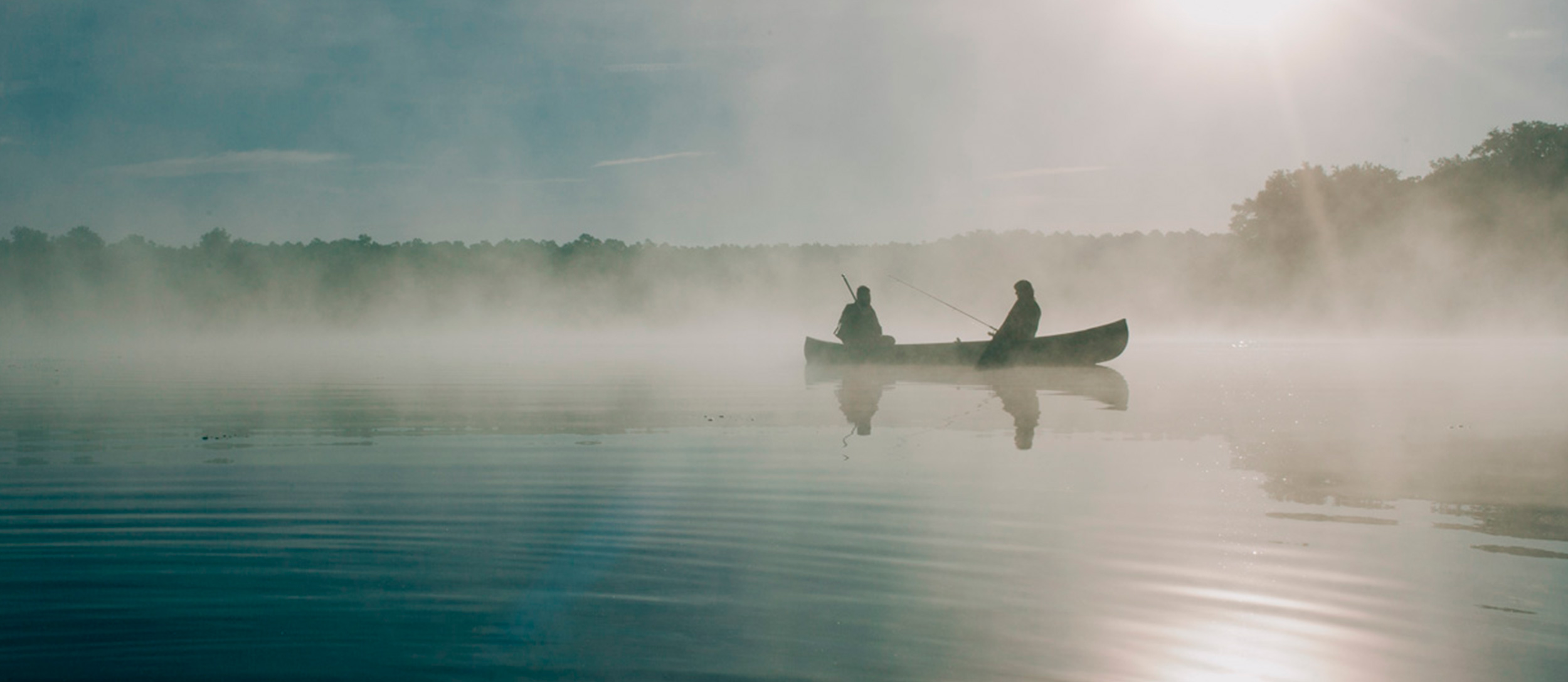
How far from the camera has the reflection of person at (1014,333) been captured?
2119cm

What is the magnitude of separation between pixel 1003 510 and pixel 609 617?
280 centimetres

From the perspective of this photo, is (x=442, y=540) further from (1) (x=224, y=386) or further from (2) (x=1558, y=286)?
(2) (x=1558, y=286)

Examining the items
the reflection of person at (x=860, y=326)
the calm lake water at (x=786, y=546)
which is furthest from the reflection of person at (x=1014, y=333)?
the calm lake water at (x=786, y=546)

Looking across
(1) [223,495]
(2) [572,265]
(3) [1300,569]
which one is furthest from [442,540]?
(2) [572,265]

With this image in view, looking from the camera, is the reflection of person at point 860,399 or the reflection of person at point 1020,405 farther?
the reflection of person at point 860,399

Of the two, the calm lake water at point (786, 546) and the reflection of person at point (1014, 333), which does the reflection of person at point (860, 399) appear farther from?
the reflection of person at point (1014, 333)

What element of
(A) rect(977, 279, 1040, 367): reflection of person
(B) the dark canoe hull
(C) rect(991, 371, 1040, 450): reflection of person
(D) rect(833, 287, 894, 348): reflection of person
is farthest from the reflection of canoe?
(D) rect(833, 287, 894, 348): reflection of person

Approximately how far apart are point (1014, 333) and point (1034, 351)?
0.68 meters

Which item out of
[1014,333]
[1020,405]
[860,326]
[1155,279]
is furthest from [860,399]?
[1155,279]

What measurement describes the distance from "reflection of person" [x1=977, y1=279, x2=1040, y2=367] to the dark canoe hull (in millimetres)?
130

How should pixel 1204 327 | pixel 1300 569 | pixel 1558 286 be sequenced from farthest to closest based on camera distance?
1. pixel 1204 327
2. pixel 1558 286
3. pixel 1300 569

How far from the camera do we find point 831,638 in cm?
378

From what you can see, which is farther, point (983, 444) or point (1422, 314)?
point (1422, 314)

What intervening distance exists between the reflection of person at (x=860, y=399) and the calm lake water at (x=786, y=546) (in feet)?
0.83
